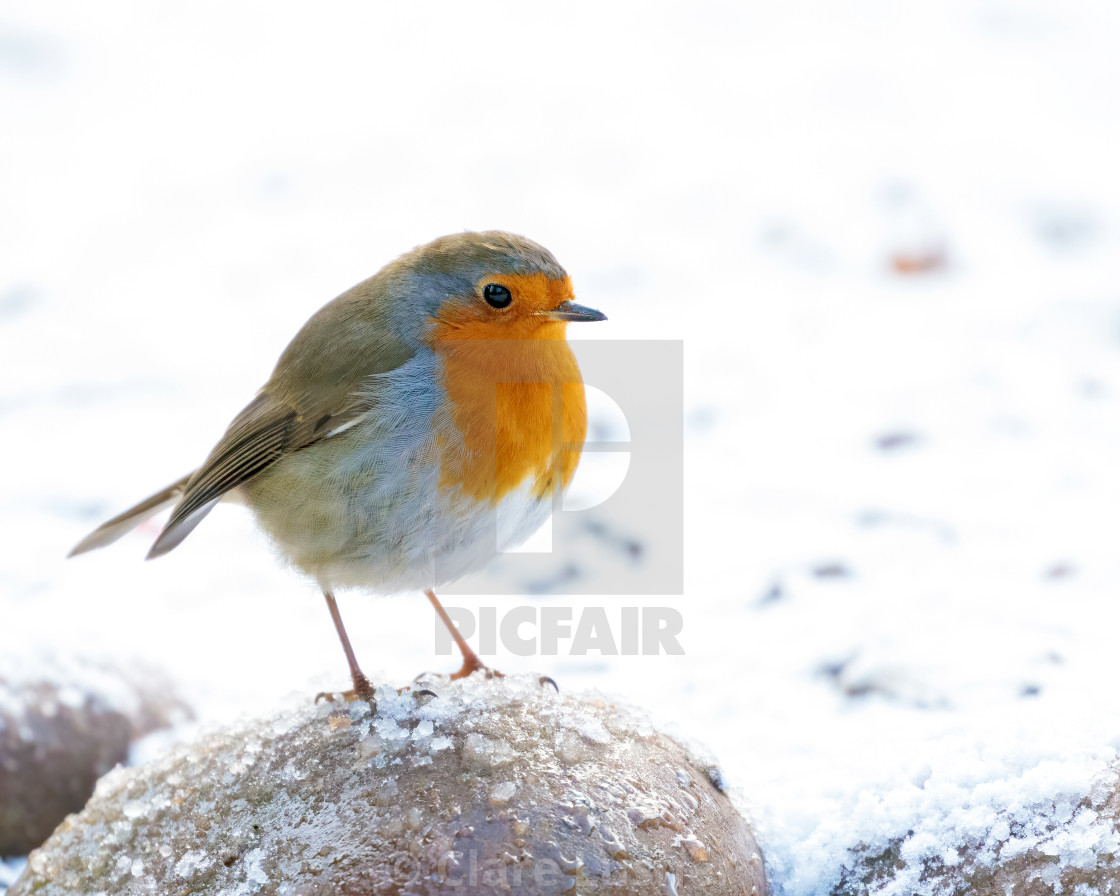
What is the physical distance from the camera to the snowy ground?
3.17 metres

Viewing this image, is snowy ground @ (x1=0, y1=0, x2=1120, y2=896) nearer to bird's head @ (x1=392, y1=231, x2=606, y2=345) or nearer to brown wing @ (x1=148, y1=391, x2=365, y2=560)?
brown wing @ (x1=148, y1=391, x2=365, y2=560)

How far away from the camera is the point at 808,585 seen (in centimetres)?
373

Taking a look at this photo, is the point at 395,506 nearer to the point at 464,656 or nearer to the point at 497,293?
the point at 497,293

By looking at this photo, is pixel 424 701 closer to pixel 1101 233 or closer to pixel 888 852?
pixel 888 852

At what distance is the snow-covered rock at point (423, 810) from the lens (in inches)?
85.0

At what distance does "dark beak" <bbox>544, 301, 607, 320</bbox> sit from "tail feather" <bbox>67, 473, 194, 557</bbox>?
124 cm

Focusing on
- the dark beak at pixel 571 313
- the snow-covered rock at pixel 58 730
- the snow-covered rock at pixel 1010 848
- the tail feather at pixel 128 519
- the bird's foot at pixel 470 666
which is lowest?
the snow-covered rock at pixel 58 730

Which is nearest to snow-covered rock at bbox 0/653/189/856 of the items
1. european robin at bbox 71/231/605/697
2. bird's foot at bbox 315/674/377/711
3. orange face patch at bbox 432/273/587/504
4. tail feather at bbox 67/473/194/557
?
tail feather at bbox 67/473/194/557

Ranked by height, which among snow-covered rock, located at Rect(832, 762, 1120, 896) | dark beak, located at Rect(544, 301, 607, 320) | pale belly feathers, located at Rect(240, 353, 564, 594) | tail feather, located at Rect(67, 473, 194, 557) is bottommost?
snow-covered rock, located at Rect(832, 762, 1120, 896)

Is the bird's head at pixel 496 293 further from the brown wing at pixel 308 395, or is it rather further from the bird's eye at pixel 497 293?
the brown wing at pixel 308 395

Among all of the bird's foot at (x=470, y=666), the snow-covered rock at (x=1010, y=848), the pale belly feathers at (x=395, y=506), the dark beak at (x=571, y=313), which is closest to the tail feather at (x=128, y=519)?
the pale belly feathers at (x=395, y=506)

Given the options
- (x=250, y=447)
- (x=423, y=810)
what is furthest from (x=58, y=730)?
(x=423, y=810)

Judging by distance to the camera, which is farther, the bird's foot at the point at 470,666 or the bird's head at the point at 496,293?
the bird's foot at the point at 470,666

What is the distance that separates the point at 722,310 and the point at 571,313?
286cm
